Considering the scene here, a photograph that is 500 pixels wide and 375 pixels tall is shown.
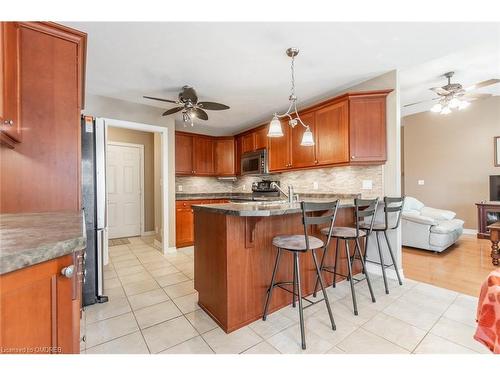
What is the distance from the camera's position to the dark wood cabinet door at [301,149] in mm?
3551

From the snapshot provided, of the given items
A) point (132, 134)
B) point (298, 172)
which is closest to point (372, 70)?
point (298, 172)

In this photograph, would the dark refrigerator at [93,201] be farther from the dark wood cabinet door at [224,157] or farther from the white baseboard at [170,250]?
the dark wood cabinet door at [224,157]

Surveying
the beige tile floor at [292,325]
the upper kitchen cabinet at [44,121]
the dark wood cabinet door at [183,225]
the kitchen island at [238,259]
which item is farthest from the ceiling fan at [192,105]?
the beige tile floor at [292,325]

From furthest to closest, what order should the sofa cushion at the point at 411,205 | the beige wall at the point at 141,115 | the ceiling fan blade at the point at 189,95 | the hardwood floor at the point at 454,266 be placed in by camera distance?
1. the sofa cushion at the point at 411,205
2. the beige wall at the point at 141,115
3. the ceiling fan blade at the point at 189,95
4. the hardwood floor at the point at 454,266

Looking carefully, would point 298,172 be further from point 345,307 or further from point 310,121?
point 345,307

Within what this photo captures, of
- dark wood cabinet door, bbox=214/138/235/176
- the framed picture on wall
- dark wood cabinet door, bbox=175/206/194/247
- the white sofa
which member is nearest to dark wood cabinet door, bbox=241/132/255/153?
dark wood cabinet door, bbox=214/138/235/176

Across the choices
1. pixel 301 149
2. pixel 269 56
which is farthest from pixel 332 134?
pixel 269 56

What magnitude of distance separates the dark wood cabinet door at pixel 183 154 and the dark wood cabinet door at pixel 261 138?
1433mm

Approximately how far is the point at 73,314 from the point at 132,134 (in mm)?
5252

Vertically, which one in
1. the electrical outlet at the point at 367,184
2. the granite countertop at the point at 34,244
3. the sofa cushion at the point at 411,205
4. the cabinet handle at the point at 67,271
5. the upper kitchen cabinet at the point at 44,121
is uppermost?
the upper kitchen cabinet at the point at 44,121

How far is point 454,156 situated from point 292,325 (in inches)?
236

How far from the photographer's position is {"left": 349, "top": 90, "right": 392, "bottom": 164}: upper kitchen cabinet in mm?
2875

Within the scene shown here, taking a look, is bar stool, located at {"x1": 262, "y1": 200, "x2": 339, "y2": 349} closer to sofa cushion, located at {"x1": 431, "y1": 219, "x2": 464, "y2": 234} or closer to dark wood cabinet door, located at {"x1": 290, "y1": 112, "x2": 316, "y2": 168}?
dark wood cabinet door, located at {"x1": 290, "y1": 112, "x2": 316, "y2": 168}

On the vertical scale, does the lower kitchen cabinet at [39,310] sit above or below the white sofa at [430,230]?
above
